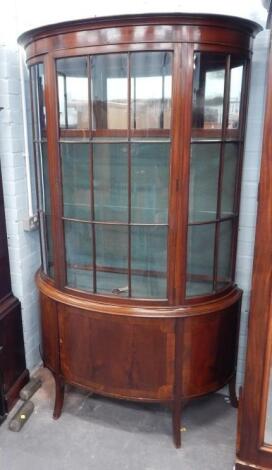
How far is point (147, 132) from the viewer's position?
1.57 meters

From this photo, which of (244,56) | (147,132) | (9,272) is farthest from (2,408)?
(244,56)

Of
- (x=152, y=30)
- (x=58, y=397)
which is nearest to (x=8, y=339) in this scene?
(x=58, y=397)

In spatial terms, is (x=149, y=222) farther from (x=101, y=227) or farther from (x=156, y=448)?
(x=156, y=448)

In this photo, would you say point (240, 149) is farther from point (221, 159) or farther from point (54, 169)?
point (54, 169)

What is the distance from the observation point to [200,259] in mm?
1738

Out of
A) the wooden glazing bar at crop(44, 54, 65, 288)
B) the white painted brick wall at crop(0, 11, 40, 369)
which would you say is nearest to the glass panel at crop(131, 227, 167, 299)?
the wooden glazing bar at crop(44, 54, 65, 288)

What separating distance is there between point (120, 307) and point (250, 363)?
57cm

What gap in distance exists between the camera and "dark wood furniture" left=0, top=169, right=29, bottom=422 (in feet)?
6.50

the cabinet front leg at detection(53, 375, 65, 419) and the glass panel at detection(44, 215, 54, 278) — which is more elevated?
the glass panel at detection(44, 215, 54, 278)

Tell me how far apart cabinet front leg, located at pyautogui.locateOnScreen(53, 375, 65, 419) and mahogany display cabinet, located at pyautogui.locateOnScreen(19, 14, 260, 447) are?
5 centimetres

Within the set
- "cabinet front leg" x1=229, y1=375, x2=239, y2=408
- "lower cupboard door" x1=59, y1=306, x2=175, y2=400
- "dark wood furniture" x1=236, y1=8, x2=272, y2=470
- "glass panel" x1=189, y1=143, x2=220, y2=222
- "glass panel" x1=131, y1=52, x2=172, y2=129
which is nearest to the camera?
"dark wood furniture" x1=236, y1=8, x2=272, y2=470

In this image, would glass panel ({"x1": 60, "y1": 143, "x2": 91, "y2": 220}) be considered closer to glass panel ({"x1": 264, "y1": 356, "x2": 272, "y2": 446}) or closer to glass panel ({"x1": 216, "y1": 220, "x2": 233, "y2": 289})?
glass panel ({"x1": 216, "y1": 220, "x2": 233, "y2": 289})

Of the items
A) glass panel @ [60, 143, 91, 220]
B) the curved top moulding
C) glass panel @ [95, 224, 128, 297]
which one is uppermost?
the curved top moulding

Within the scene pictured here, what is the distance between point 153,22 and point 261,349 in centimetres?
127
